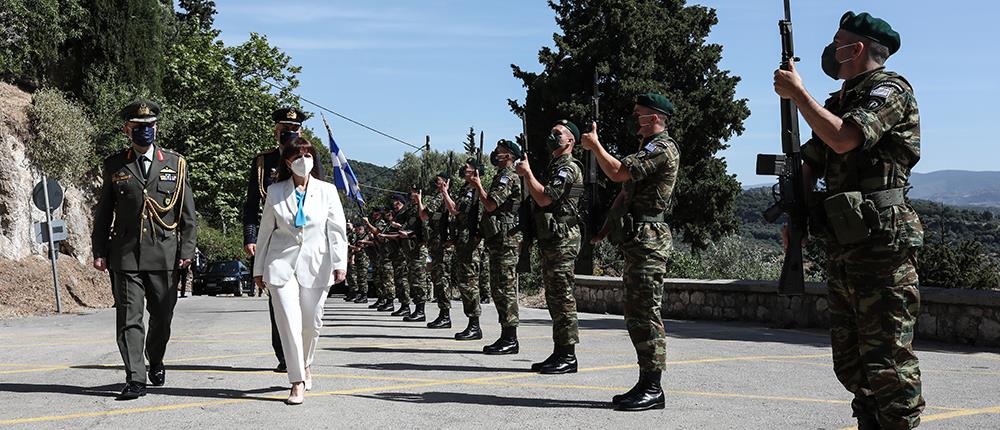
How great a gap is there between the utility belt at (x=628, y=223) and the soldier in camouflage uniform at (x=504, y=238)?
3.04 meters

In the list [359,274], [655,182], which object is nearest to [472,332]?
[655,182]

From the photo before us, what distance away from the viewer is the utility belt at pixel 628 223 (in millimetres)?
6371

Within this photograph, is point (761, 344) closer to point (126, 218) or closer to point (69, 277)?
point (126, 218)

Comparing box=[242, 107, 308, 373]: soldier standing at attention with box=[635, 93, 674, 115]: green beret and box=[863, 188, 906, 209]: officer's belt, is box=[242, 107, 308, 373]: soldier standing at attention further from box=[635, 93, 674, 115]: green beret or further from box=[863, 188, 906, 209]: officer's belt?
box=[863, 188, 906, 209]: officer's belt

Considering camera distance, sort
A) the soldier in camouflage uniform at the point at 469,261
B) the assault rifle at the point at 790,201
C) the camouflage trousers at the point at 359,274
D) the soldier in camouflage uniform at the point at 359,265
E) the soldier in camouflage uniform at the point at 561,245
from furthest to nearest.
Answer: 1. the camouflage trousers at the point at 359,274
2. the soldier in camouflage uniform at the point at 359,265
3. the soldier in camouflage uniform at the point at 469,261
4. the soldier in camouflage uniform at the point at 561,245
5. the assault rifle at the point at 790,201

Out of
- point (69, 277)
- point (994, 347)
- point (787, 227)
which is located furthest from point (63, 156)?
point (787, 227)

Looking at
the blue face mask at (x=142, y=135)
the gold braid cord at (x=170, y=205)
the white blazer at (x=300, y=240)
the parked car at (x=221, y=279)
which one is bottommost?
the parked car at (x=221, y=279)

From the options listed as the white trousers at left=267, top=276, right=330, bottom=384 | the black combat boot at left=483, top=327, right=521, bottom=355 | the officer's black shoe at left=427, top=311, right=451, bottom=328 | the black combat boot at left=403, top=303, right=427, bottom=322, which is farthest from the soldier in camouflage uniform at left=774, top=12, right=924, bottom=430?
the black combat boot at left=403, top=303, right=427, bottom=322

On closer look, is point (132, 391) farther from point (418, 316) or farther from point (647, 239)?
point (418, 316)

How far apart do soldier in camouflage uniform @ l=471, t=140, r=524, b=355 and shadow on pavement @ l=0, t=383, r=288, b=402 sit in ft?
9.74

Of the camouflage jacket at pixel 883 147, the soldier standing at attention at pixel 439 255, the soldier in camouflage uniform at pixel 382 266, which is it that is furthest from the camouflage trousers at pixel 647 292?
the soldier in camouflage uniform at pixel 382 266

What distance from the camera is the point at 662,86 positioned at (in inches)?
1453

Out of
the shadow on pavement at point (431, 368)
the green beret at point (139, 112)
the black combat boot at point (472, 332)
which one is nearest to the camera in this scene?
the green beret at point (139, 112)

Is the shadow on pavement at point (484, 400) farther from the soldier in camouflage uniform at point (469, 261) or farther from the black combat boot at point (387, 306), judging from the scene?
the black combat boot at point (387, 306)
